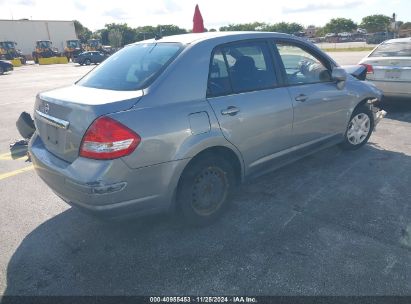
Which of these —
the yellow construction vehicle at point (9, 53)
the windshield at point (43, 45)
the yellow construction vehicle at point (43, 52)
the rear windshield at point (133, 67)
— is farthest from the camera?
the windshield at point (43, 45)

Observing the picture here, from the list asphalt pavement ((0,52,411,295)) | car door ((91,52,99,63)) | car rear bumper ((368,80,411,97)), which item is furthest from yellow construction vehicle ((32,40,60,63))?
car rear bumper ((368,80,411,97))

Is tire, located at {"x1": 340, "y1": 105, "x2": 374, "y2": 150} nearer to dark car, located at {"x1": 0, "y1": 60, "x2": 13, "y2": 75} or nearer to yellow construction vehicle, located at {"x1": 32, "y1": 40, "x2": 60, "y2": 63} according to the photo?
dark car, located at {"x1": 0, "y1": 60, "x2": 13, "y2": 75}

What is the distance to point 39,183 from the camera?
4.46 metres

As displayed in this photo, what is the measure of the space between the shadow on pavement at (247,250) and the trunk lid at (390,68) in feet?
11.7

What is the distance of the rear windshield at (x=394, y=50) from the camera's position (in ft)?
22.9

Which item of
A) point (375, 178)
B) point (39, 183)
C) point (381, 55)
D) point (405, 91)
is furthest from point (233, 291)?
point (381, 55)

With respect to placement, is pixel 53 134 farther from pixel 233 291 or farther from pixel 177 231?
pixel 233 291

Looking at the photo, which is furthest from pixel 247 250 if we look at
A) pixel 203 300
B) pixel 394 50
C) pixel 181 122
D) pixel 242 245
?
pixel 394 50

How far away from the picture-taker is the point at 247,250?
2938mm

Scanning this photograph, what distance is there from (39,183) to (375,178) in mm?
4372

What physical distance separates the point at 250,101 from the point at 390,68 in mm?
4975

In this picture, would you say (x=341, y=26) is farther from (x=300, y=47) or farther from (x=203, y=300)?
(x=203, y=300)

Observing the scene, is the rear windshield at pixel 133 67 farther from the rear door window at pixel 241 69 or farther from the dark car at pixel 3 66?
the dark car at pixel 3 66

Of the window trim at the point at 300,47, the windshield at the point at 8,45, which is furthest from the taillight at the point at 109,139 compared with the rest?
the windshield at the point at 8,45
